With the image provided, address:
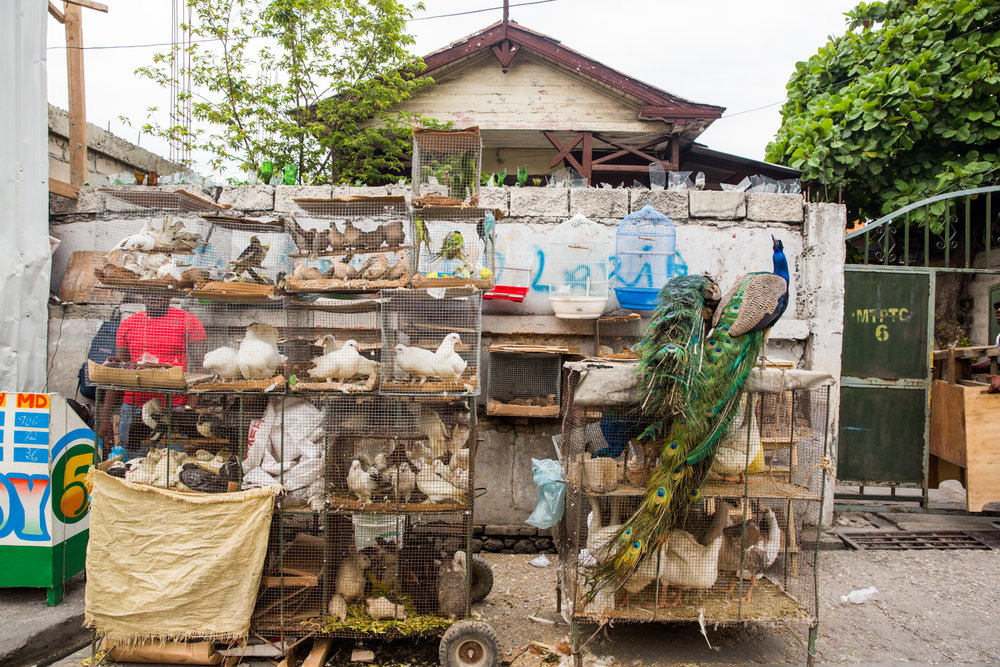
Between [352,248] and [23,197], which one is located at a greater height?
[23,197]

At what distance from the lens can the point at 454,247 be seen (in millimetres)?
4422

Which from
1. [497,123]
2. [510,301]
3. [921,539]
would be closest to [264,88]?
[497,123]

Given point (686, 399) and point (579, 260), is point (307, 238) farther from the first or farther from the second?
point (686, 399)

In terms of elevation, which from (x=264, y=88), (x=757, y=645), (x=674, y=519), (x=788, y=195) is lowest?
(x=757, y=645)

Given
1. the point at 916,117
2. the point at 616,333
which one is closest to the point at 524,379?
the point at 616,333

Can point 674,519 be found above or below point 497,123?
below

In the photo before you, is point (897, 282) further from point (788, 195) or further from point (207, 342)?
point (207, 342)

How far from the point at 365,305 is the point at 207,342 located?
1212mm

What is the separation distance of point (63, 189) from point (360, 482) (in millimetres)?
4363

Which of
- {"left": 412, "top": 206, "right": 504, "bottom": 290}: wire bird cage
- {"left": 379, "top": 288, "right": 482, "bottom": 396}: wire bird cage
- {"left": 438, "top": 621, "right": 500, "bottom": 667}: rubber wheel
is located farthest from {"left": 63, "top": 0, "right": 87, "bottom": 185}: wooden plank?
{"left": 438, "top": 621, "right": 500, "bottom": 667}: rubber wheel

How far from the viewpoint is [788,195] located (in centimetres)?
574

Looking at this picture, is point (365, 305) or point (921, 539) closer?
point (365, 305)

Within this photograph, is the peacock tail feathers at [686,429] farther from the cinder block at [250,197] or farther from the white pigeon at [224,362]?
the cinder block at [250,197]

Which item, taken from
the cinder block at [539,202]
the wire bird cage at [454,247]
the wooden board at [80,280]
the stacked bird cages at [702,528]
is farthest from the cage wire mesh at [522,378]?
the wooden board at [80,280]
